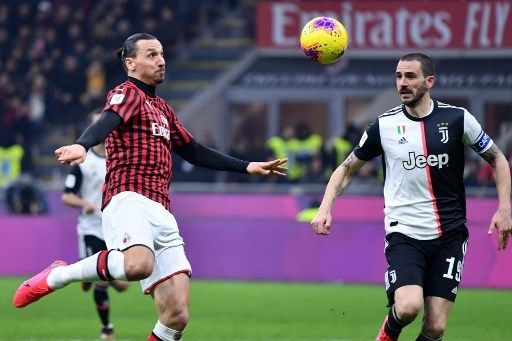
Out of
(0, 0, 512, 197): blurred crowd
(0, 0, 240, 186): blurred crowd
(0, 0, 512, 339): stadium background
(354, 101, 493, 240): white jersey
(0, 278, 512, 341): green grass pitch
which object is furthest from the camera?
(0, 0, 240, 186): blurred crowd

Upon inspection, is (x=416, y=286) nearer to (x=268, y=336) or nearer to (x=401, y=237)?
A: (x=401, y=237)

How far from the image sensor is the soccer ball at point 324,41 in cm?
923

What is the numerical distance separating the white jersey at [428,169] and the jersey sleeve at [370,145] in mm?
44

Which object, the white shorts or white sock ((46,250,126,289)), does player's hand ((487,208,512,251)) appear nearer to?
the white shorts

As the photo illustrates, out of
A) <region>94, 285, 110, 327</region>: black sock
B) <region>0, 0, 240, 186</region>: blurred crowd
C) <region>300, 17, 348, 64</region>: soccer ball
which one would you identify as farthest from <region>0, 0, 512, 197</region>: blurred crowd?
<region>300, 17, 348, 64</region>: soccer ball

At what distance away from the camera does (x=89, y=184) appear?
41.6 feet

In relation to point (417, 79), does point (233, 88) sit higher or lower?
lower

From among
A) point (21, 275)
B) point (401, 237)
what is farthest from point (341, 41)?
point (21, 275)

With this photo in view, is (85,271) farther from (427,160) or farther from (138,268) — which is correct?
(427,160)

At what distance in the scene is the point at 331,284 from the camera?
1798 centimetres

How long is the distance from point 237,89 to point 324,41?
1813 centimetres

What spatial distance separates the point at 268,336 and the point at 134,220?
13.2ft

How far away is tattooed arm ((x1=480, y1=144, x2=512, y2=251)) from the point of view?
832cm

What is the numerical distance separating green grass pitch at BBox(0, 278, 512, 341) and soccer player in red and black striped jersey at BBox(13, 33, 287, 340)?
3.33 meters
